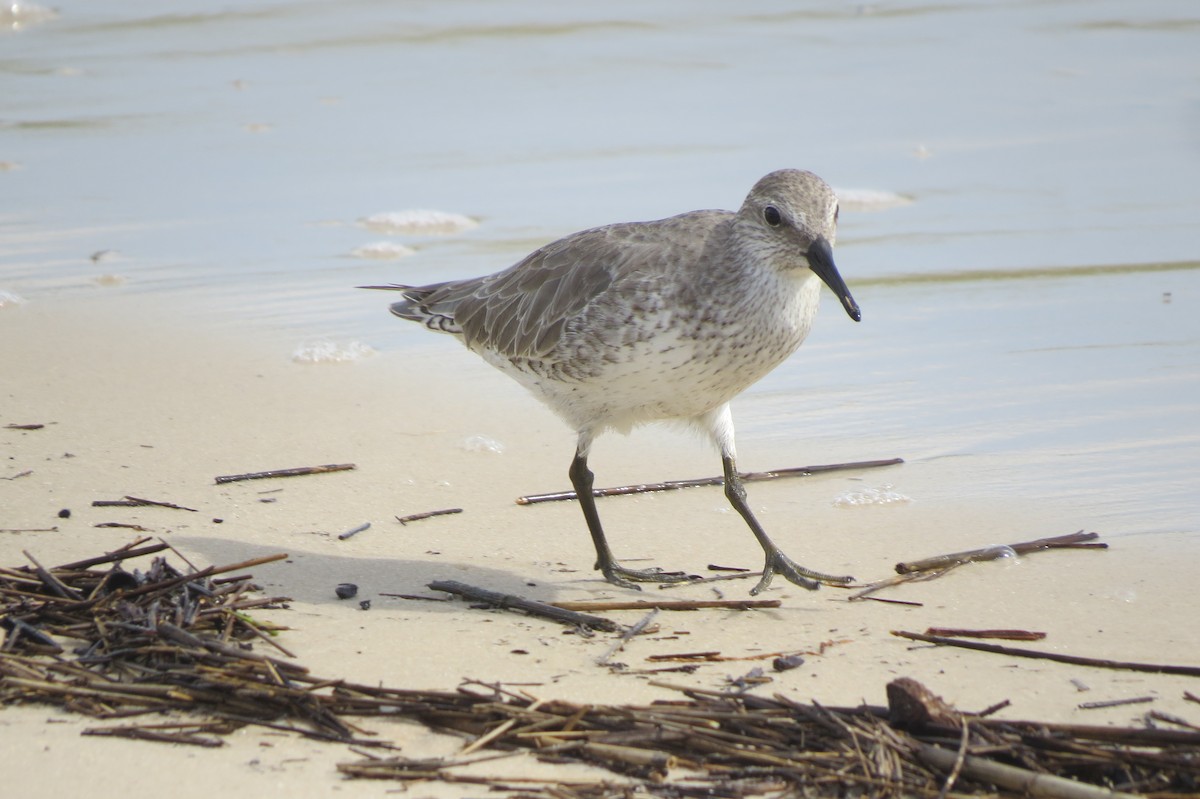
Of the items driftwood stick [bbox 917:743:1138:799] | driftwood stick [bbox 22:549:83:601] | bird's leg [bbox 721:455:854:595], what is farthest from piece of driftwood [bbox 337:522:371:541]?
driftwood stick [bbox 917:743:1138:799]

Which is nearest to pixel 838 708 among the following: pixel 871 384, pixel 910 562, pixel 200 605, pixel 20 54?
pixel 910 562

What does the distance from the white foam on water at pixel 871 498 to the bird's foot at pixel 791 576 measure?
710mm

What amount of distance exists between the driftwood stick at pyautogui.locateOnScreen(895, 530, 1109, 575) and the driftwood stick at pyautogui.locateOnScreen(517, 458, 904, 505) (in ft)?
2.76

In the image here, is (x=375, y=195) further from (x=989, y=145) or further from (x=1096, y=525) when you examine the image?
(x=1096, y=525)

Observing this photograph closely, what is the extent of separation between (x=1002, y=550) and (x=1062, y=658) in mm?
1041

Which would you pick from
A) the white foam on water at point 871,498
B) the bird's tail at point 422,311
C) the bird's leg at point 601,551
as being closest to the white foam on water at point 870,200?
the bird's tail at point 422,311

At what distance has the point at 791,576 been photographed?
4.93 metres

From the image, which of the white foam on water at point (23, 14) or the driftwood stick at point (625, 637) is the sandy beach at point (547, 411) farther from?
the white foam on water at point (23, 14)

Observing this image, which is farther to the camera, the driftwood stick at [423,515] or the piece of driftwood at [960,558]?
the driftwood stick at [423,515]

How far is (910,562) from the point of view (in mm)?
4977

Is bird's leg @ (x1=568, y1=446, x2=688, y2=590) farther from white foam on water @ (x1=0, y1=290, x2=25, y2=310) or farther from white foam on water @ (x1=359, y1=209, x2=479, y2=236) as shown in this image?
white foam on water @ (x1=359, y1=209, x2=479, y2=236)

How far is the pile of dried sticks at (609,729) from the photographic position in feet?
10.8

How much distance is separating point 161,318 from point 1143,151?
6921 millimetres

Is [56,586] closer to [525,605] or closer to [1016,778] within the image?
[525,605]
